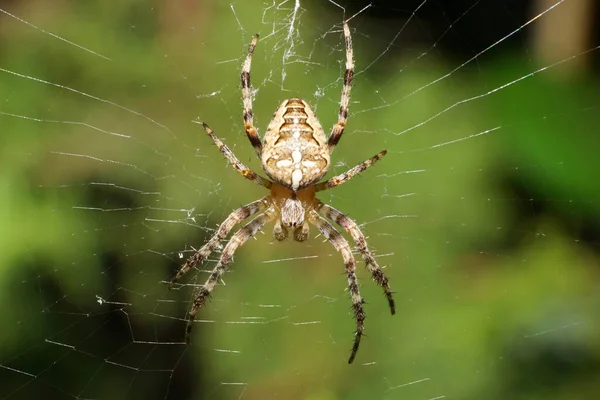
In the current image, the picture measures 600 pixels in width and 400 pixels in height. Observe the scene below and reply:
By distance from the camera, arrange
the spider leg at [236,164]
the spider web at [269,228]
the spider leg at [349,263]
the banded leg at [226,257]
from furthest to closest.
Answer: the spider web at [269,228], the spider leg at [349,263], the banded leg at [226,257], the spider leg at [236,164]

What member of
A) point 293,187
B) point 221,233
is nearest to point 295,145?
point 293,187

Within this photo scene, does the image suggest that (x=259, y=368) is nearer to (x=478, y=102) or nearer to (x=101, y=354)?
(x=101, y=354)

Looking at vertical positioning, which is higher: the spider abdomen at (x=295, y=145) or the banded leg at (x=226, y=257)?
the spider abdomen at (x=295, y=145)

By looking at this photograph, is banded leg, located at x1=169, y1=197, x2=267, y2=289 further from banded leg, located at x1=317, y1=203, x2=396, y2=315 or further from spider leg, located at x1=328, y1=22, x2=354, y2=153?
spider leg, located at x1=328, y1=22, x2=354, y2=153

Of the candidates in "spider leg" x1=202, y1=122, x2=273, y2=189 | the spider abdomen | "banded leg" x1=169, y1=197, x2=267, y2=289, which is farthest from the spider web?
the spider abdomen

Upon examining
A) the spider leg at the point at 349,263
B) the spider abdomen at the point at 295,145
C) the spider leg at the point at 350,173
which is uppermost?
the spider abdomen at the point at 295,145

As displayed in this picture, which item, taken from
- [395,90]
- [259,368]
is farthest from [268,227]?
[395,90]

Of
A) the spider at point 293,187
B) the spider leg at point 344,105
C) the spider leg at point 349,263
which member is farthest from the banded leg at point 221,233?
the spider leg at point 344,105

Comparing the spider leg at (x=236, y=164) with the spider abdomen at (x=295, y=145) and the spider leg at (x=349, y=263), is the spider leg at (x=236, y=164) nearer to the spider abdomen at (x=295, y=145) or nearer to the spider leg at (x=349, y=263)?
the spider abdomen at (x=295, y=145)
